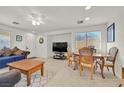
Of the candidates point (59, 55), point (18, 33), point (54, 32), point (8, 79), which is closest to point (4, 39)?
point (18, 33)

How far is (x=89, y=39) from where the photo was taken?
5.83 m

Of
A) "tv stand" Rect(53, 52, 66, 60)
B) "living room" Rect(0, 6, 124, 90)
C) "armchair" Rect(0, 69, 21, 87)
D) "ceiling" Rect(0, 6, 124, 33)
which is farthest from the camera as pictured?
"tv stand" Rect(53, 52, 66, 60)

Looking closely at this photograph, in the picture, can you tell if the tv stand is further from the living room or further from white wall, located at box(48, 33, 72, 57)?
white wall, located at box(48, 33, 72, 57)

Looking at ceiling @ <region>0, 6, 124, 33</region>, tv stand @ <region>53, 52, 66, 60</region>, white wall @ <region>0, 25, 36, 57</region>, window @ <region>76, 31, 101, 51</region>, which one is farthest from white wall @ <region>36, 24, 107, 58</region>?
ceiling @ <region>0, 6, 124, 33</region>

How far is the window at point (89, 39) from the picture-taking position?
553 centimetres

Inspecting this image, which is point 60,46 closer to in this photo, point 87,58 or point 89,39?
point 89,39

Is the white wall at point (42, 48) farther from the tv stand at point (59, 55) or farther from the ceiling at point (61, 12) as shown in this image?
the ceiling at point (61, 12)

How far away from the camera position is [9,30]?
18.7 feet

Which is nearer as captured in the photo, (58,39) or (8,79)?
(8,79)

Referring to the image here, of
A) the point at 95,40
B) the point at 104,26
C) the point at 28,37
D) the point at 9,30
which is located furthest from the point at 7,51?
the point at 104,26

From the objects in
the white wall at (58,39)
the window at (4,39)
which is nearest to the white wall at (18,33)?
the window at (4,39)

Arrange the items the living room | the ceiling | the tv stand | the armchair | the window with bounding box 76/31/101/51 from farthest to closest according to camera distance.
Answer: the tv stand, the window with bounding box 76/31/101/51, the living room, the ceiling, the armchair

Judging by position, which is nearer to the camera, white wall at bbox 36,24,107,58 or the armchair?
the armchair

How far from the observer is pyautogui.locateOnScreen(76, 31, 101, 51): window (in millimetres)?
5527
